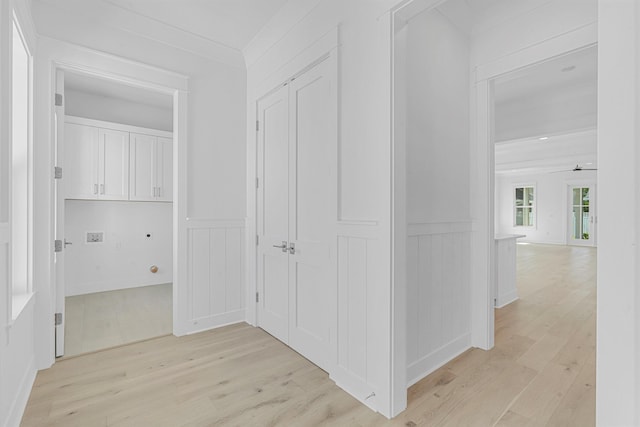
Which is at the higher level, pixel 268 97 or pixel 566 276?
pixel 268 97

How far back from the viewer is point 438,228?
90.3 inches

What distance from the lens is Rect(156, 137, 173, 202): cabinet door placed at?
4.62 meters

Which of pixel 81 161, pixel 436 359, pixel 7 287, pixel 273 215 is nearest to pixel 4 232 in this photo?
pixel 7 287

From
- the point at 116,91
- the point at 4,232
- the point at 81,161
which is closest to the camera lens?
the point at 4,232

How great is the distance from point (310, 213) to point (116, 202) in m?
3.64

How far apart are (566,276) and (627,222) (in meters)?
5.53

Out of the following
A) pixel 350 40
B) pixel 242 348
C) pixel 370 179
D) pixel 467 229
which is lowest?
pixel 242 348

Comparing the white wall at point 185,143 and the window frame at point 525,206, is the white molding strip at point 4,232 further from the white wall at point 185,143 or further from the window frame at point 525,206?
the window frame at point 525,206

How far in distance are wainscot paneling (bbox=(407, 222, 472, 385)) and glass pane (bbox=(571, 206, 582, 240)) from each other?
34.9 ft

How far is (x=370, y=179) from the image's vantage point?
1.86 metres

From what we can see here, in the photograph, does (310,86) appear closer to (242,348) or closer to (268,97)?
(268,97)

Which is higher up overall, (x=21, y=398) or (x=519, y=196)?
(x=519, y=196)

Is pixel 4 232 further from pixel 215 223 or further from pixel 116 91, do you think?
pixel 116 91

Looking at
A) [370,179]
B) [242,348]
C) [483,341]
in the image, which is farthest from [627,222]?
[242,348]
